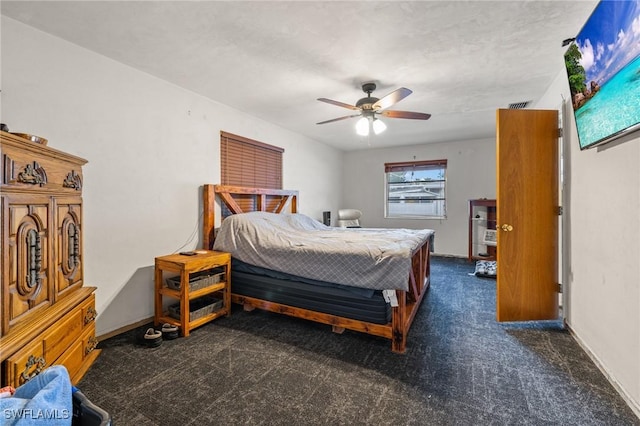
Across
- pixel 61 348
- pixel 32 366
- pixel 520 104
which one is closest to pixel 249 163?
pixel 61 348

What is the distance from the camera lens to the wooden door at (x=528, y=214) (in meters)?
2.60

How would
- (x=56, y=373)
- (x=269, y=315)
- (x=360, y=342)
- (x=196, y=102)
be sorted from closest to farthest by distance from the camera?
(x=56, y=373) < (x=360, y=342) < (x=269, y=315) < (x=196, y=102)

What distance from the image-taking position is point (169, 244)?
9.77 feet

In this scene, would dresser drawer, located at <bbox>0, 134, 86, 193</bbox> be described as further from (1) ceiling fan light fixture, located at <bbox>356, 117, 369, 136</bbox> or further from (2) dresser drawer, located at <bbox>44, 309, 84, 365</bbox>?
(1) ceiling fan light fixture, located at <bbox>356, 117, 369, 136</bbox>

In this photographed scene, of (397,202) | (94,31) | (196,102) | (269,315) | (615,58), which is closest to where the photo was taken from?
(615,58)

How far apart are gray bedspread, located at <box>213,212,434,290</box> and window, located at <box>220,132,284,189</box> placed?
0.73 meters

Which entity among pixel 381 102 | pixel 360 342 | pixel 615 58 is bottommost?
pixel 360 342

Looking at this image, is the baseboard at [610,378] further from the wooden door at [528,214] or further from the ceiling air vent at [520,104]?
the ceiling air vent at [520,104]

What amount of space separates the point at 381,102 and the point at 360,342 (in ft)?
7.25

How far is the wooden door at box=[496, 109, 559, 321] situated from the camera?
260cm

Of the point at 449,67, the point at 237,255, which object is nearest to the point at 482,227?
the point at 449,67

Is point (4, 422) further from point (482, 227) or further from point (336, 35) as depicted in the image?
point (482, 227)

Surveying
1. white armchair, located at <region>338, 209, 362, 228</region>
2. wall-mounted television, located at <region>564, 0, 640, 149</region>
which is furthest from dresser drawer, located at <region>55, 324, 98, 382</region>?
white armchair, located at <region>338, 209, 362, 228</region>

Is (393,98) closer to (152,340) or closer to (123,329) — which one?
(152,340)
